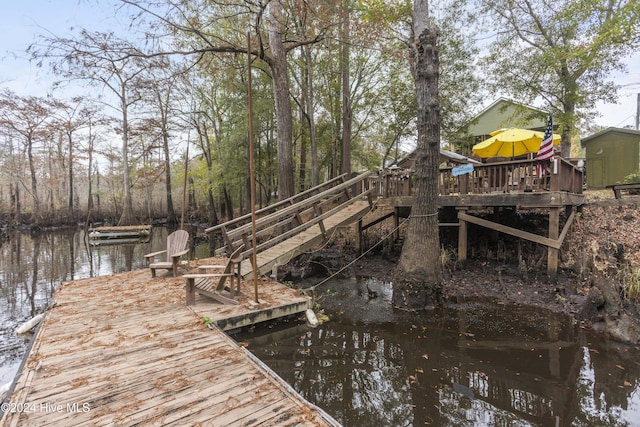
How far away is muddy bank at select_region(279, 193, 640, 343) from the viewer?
205 inches

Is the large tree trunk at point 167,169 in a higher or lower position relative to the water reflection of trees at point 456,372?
higher

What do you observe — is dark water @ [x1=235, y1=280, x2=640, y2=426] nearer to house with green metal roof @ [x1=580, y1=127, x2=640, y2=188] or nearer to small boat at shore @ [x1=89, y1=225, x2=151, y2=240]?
house with green metal roof @ [x1=580, y1=127, x2=640, y2=188]

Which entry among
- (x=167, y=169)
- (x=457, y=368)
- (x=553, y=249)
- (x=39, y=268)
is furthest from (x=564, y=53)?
(x=167, y=169)

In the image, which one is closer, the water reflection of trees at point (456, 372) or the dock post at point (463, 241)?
the water reflection of trees at point (456, 372)

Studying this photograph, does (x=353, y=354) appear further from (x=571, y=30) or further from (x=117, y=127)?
(x=117, y=127)

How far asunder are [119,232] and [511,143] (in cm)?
2049

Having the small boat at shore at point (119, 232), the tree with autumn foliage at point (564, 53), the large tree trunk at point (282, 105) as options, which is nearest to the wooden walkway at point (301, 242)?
the large tree trunk at point (282, 105)

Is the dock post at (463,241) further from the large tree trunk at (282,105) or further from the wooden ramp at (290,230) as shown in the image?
the large tree trunk at (282,105)

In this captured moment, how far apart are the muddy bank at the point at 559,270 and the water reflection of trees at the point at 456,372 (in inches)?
26.6

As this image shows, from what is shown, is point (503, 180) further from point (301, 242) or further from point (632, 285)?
point (301, 242)

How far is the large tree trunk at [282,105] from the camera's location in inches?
329

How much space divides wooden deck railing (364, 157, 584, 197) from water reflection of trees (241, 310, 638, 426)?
3062 millimetres

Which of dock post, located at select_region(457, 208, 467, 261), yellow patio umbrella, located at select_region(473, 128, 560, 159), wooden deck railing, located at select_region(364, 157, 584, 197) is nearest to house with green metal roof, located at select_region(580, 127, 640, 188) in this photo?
yellow patio umbrella, located at select_region(473, 128, 560, 159)

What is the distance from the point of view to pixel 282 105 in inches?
340
